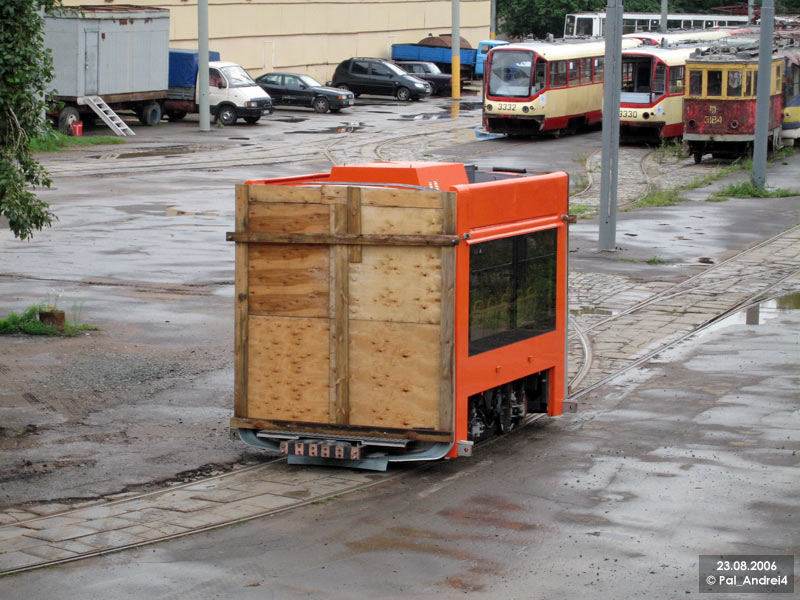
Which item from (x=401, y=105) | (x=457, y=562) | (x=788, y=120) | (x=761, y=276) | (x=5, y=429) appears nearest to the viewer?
(x=457, y=562)

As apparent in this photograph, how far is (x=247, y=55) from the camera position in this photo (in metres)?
55.9

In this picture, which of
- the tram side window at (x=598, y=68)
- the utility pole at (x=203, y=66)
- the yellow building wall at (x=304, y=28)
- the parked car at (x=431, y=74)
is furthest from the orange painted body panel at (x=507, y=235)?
the parked car at (x=431, y=74)

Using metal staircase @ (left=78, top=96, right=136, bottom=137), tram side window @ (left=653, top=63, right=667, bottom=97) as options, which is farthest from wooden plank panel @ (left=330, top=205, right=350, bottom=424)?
tram side window @ (left=653, top=63, right=667, bottom=97)

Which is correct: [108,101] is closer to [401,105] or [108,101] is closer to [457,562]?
[401,105]

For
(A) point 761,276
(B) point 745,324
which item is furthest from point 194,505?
(A) point 761,276

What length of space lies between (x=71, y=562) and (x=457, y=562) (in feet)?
8.30

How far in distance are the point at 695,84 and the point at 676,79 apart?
12.7 feet

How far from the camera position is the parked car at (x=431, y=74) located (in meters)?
61.4

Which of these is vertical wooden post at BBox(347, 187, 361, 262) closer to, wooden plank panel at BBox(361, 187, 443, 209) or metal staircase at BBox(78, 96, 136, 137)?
wooden plank panel at BBox(361, 187, 443, 209)

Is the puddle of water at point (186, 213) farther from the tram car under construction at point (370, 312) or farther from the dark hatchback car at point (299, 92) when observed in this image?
the dark hatchback car at point (299, 92)

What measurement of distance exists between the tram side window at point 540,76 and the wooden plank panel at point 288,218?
105ft

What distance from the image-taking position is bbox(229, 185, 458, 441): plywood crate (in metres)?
10.5

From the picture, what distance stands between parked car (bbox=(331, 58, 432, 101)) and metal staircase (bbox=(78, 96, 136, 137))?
18.3 meters

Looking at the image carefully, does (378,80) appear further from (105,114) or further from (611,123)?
(611,123)
